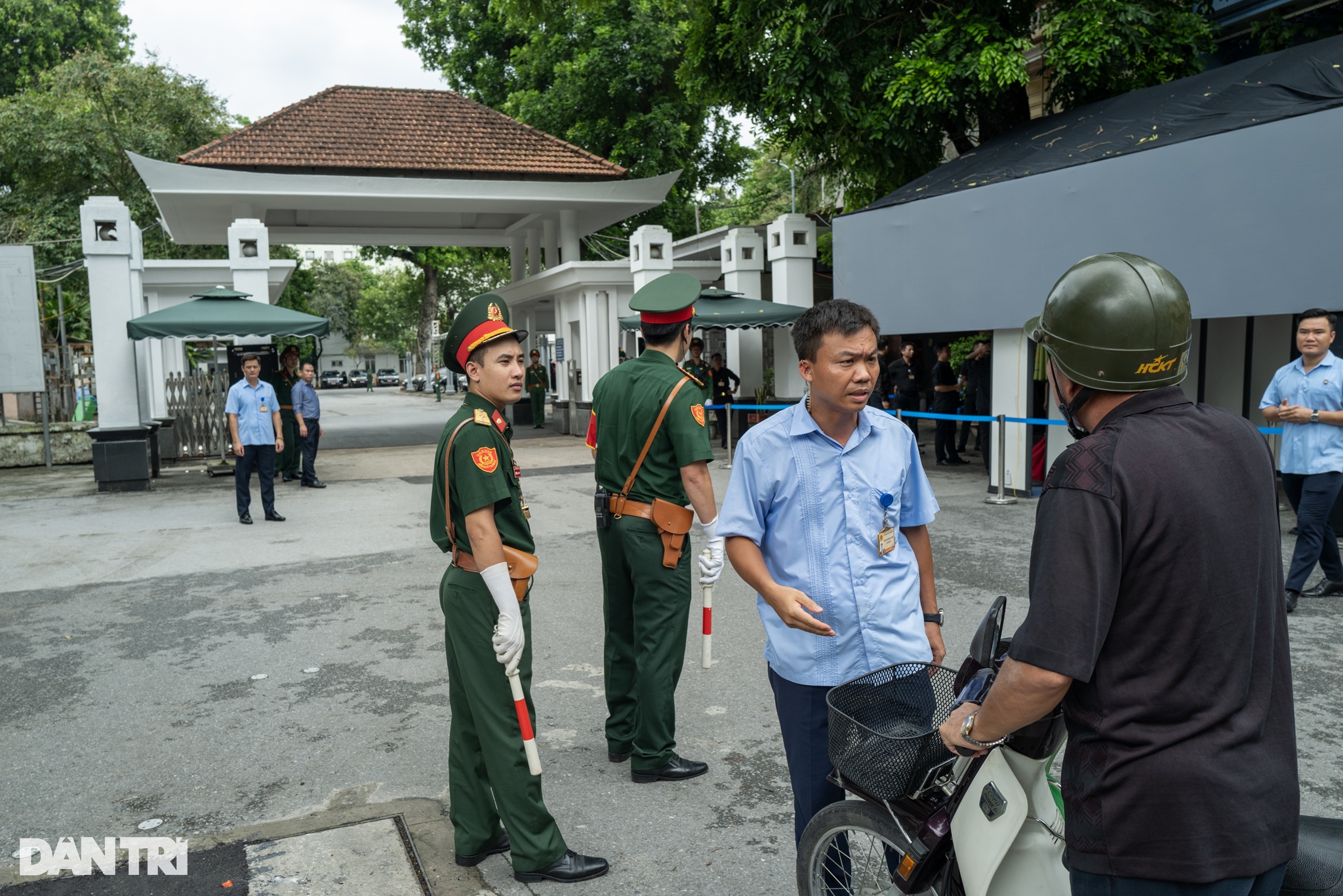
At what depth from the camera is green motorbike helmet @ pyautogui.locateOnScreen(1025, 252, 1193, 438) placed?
1736 mm

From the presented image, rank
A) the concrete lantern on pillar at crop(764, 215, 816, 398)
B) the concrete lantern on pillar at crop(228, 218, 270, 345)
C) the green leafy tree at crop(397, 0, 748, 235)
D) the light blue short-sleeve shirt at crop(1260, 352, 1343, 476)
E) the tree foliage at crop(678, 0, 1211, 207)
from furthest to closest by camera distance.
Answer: the green leafy tree at crop(397, 0, 748, 235), the concrete lantern on pillar at crop(764, 215, 816, 398), the concrete lantern on pillar at crop(228, 218, 270, 345), the tree foliage at crop(678, 0, 1211, 207), the light blue short-sleeve shirt at crop(1260, 352, 1343, 476)

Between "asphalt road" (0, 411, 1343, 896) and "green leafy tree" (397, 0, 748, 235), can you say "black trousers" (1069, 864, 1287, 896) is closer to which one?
"asphalt road" (0, 411, 1343, 896)

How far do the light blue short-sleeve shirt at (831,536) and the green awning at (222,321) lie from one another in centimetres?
1307

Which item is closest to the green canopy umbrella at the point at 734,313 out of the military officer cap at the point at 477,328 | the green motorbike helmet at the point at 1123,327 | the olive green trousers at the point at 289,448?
the olive green trousers at the point at 289,448

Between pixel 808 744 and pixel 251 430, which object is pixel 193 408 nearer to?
pixel 251 430

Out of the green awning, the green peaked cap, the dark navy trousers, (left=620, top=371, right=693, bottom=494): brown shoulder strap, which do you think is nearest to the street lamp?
the green awning

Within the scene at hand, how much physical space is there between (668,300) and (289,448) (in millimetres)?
12217

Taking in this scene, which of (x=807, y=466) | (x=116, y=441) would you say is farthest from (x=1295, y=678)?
(x=116, y=441)

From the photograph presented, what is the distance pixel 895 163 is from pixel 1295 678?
35.8ft

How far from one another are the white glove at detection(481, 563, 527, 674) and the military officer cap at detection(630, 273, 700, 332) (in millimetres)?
1485

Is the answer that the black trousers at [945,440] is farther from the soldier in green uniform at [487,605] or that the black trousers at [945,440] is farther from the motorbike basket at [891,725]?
the motorbike basket at [891,725]

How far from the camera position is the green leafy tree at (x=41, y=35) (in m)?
34.1

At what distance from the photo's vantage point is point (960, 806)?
86.4 inches

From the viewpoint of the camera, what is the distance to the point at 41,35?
114 feet
